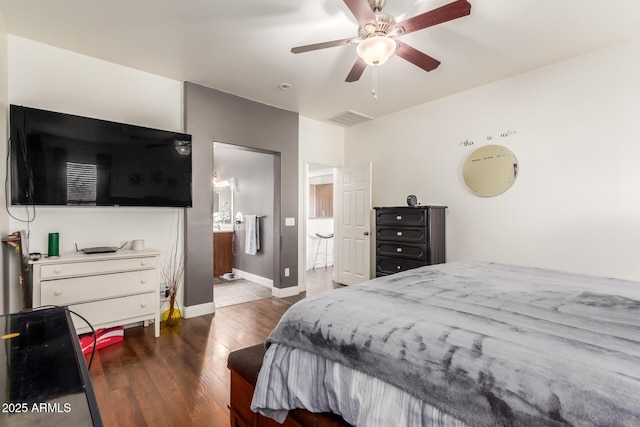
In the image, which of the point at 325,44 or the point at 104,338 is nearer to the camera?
the point at 325,44

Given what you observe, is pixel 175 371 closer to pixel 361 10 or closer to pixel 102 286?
pixel 102 286

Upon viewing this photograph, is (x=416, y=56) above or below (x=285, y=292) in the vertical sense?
above

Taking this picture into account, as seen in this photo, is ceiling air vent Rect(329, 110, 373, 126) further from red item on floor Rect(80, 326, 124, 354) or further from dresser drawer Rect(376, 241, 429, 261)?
red item on floor Rect(80, 326, 124, 354)

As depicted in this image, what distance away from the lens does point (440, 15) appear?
172 cm

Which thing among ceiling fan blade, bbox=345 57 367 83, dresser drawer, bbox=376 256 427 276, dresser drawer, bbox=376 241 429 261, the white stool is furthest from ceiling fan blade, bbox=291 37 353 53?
the white stool

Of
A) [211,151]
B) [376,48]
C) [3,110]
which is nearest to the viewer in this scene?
[376,48]

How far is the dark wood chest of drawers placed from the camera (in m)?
3.43

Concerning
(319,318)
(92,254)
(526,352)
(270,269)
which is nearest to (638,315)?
(526,352)

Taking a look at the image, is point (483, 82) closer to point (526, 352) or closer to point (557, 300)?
point (557, 300)

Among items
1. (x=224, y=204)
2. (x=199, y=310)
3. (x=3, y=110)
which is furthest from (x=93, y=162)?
(x=224, y=204)

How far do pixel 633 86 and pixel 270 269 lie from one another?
4.49m

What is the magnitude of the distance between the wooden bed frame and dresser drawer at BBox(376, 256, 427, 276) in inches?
95.3

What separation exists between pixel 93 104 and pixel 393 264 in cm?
362

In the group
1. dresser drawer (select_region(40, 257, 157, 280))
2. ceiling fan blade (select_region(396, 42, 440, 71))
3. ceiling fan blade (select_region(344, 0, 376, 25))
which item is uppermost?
ceiling fan blade (select_region(344, 0, 376, 25))
